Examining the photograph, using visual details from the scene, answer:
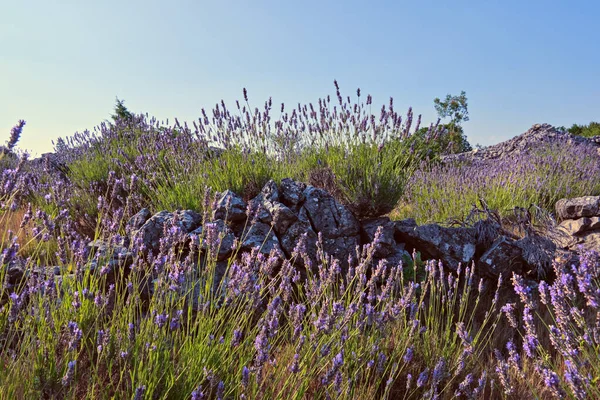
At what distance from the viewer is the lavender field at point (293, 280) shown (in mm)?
1803

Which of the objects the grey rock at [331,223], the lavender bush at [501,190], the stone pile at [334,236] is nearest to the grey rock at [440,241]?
the stone pile at [334,236]

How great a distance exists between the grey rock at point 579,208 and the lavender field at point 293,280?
0.06 meters

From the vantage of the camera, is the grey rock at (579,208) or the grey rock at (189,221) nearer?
the grey rock at (189,221)

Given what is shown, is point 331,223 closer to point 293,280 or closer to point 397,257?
point 397,257

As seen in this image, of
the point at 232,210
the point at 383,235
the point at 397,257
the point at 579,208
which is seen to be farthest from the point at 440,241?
the point at 579,208

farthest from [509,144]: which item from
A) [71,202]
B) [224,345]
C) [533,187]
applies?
[224,345]

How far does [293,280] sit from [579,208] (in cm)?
425

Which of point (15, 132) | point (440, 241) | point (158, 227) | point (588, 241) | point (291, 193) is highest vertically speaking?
point (15, 132)

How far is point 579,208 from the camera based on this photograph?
501cm

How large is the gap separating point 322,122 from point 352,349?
3135 millimetres

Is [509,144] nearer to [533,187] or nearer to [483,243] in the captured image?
[533,187]

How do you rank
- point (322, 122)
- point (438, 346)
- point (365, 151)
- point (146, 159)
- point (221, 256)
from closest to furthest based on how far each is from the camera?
point (438, 346)
point (221, 256)
point (365, 151)
point (322, 122)
point (146, 159)

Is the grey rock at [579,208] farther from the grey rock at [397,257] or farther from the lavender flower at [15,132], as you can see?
the lavender flower at [15,132]

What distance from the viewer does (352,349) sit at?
2.17m
